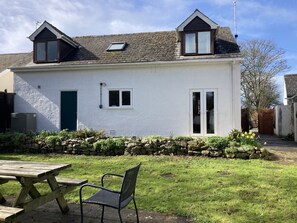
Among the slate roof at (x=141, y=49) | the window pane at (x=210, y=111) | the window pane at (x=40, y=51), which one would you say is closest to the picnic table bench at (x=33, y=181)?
the window pane at (x=210, y=111)

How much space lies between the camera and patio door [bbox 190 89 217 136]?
13.2 meters

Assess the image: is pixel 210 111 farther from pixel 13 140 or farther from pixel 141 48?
pixel 13 140

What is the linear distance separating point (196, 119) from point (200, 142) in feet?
12.3

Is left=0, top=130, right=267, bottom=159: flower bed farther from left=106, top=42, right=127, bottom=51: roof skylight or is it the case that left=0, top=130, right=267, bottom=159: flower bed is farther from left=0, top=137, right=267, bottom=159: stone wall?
left=106, top=42, right=127, bottom=51: roof skylight

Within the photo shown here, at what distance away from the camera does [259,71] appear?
31406 millimetres

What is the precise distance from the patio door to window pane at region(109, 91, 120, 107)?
374 cm

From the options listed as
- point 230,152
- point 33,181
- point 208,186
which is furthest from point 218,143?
point 33,181

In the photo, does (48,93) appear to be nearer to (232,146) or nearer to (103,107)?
(103,107)

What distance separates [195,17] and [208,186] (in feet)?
32.0

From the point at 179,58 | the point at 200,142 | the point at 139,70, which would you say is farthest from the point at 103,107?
the point at 200,142

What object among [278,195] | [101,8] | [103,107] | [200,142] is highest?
[101,8]

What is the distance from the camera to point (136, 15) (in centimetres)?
1345

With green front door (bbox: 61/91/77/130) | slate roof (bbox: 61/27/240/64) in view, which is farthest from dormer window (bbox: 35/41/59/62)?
green front door (bbox: 61/91/77/130)

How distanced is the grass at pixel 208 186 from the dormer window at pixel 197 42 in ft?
20.5
